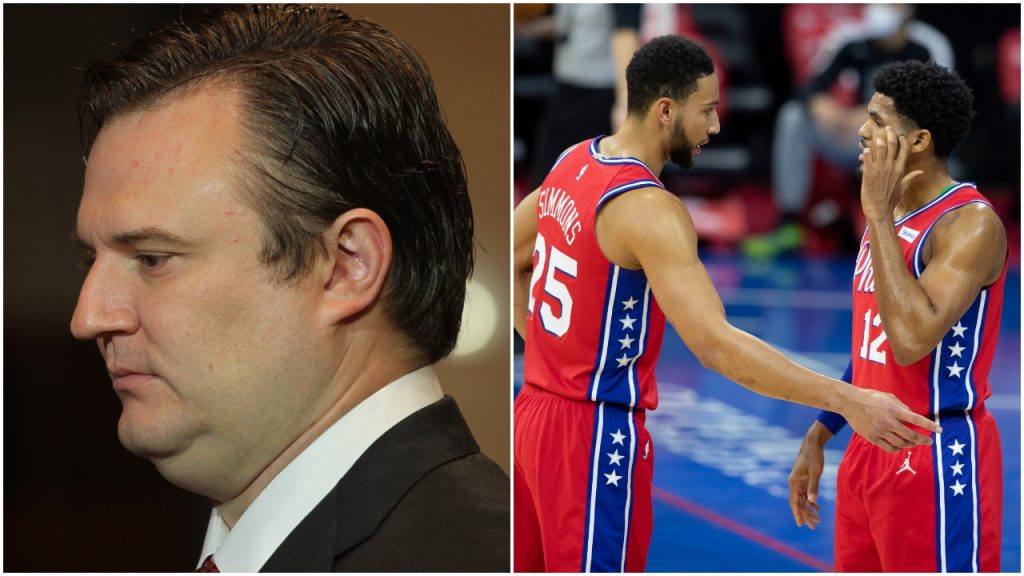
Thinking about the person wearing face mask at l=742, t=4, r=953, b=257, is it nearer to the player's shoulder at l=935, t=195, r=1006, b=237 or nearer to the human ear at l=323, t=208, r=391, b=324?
the player's shoulder at l=935, t=195, r=1006, b=237

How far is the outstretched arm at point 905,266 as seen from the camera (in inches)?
92.0

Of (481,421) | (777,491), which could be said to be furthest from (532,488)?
(777,491)

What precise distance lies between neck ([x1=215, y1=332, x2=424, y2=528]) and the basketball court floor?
2156 mm

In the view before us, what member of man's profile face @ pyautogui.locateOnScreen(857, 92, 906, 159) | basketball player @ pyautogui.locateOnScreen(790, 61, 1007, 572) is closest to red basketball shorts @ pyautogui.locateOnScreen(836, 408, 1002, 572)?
basketball player @ pyautogui.locateOnScreen(790, 61, 1007, 572)

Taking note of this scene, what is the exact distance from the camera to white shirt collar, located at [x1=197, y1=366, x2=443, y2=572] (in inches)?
61.8

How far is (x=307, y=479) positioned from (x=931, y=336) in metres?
1.35

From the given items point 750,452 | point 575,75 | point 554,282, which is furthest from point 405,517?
point 750,452

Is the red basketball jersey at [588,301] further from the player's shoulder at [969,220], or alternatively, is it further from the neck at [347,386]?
the neck at [347,386]

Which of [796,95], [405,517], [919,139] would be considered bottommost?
[405,517]

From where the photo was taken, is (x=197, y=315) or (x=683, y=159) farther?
(x=683, y=159)

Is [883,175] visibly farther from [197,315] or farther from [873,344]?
[197,315]

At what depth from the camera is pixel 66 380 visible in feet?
9.48

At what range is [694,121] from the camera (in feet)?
8.68

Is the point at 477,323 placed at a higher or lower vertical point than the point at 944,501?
higher
